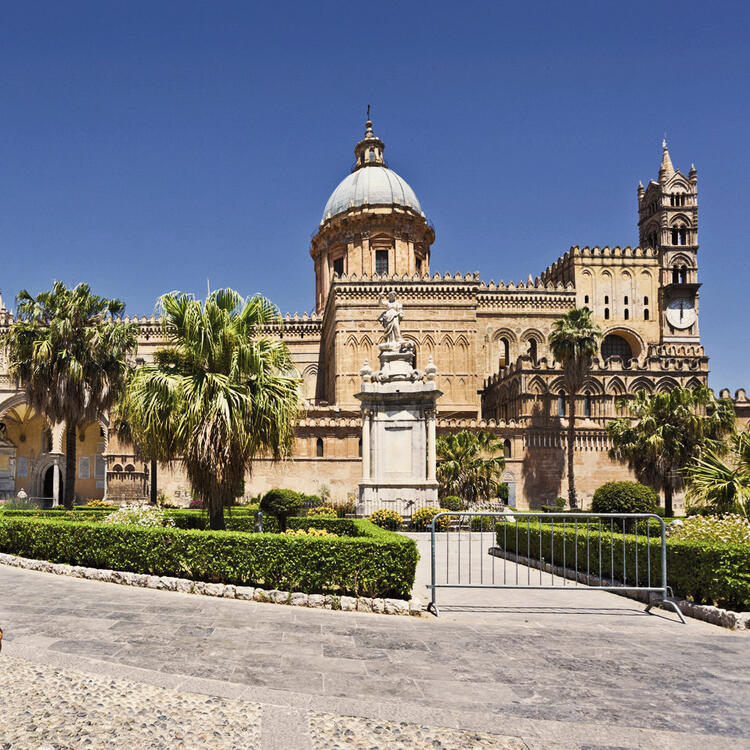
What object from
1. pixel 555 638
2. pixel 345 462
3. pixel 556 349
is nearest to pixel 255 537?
pixel 555 638

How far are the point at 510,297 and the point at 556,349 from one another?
12053 mm

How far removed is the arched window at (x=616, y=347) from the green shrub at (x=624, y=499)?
3770 centimetres

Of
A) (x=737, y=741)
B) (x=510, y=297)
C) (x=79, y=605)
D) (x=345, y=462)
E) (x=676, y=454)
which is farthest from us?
(x=510, y=297)

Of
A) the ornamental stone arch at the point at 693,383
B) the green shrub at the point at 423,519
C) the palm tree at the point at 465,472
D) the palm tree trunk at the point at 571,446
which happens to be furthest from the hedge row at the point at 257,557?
the ornamental stone arch at the point at 693,383

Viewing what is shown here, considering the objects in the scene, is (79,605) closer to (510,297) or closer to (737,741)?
(737,741)

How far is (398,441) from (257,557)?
11850 mm

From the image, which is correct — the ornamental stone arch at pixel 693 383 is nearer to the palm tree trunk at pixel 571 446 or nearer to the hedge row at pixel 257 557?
the palm tree trunk at pixel 571 446

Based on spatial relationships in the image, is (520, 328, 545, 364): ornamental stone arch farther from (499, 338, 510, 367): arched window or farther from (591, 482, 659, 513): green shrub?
(591, 482, 659, 513): green shrub

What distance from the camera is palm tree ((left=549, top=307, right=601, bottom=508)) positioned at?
39.0 m

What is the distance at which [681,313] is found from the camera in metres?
54.1

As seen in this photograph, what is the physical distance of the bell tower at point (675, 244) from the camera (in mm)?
53906

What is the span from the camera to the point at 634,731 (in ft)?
15.7

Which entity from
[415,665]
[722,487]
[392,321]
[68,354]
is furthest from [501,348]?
[415,665]

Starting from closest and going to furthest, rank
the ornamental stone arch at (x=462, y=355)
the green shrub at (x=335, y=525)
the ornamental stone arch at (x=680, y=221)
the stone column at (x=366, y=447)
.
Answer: the green shrub at (x=335, y=525) → the stone column at (x=366, y=447) → the ornamental stone arch at (x=462, y=355) → the ornamental stone arch at (x=680, y=221)
